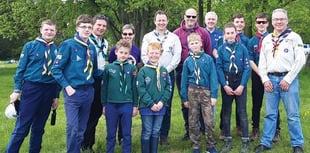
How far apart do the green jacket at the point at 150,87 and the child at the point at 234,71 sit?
1.09m

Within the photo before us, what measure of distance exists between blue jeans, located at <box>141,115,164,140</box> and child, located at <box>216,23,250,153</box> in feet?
4.23

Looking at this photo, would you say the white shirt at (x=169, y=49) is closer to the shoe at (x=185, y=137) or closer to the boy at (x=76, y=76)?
the boy at (x=76, y=76)

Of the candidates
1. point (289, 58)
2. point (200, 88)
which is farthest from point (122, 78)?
point (289, 58)

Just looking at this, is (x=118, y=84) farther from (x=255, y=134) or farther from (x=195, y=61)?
(x=255, y=134)

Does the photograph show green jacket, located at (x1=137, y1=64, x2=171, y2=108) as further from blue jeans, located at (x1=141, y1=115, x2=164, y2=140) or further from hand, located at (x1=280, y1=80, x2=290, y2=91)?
hand, located at (x1=280, y1=80, x2=290, y2=91)

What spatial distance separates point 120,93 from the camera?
606 cm

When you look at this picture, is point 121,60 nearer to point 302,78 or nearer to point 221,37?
point 221,37

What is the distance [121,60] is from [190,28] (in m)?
1.70

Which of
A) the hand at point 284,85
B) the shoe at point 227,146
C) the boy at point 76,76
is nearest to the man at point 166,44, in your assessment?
the shoe at point 227,146

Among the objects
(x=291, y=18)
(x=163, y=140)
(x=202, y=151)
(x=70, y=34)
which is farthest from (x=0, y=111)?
(x=291, y=18)

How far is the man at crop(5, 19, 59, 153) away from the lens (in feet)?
19.2

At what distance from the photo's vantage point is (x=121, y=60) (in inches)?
241

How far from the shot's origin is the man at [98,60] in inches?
251

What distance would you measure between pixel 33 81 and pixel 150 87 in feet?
5.54
